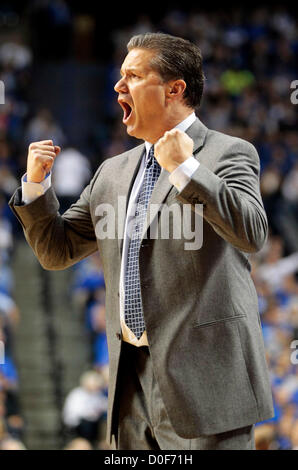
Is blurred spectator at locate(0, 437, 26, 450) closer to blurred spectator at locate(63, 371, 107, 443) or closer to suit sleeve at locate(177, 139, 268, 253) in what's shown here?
blurred spectator at locate(63, 371, 107, 443)

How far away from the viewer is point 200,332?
1974mm

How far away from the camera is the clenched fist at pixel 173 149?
6.29ft

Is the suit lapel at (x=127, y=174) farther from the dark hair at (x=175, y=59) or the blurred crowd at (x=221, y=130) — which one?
the blurred crowd at (x=221, y=130)

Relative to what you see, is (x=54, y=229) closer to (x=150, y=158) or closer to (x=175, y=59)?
(x=150, y=158)

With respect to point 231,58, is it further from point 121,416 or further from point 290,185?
point 121,416

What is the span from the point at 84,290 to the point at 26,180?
5.18 m

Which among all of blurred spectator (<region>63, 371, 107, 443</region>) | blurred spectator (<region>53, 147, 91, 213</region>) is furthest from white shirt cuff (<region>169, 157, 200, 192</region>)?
blurred spectator (<region>53, 147, 91, 213</region>)

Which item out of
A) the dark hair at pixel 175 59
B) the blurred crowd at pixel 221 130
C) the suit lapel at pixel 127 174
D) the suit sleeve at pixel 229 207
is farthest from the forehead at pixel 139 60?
the blurred crowd at pixel 221 130

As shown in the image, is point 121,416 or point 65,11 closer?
point 121,416

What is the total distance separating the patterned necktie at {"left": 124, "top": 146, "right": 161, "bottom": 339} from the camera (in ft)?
6.73

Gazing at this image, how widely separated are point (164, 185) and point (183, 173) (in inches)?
7.8

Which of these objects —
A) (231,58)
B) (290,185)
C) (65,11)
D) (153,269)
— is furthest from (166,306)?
(65,11)

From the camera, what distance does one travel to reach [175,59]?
6.93ft
